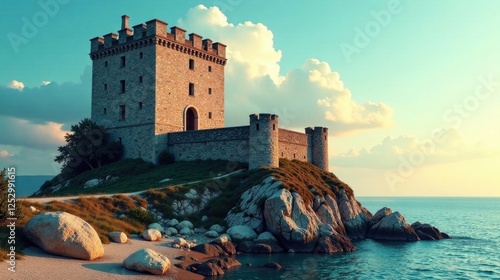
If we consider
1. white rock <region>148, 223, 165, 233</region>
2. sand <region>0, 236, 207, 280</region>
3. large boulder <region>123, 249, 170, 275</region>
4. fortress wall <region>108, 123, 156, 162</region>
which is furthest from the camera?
fortress wall <region>108, 123, 156, 162</region>

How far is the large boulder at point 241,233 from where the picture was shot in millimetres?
28880

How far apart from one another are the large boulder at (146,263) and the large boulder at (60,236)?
76.2 inches

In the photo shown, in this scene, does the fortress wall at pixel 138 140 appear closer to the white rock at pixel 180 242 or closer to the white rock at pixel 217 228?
the white rock at pixel 217 228

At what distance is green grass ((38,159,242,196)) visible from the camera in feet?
125

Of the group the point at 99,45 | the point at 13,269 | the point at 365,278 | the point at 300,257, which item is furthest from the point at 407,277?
the point at 99,45

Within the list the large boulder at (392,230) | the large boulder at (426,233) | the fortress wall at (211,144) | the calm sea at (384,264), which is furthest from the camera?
the fortress wall at (211,144)

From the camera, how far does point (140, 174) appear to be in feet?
142

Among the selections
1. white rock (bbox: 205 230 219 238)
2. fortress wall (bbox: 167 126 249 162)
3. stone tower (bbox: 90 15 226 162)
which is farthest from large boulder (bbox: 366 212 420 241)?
stone tower (bbox: 90 15 226 162)

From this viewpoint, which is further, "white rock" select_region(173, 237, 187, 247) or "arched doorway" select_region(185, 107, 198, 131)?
"arched doorway" select_region(185, 107, 198, 131)

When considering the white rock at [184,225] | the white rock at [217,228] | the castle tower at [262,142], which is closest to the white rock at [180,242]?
the white rock at [184,225]

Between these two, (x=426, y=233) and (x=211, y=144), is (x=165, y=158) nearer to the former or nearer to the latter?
(x=211, y=144)

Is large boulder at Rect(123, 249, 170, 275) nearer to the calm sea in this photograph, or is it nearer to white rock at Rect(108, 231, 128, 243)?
the calm sea

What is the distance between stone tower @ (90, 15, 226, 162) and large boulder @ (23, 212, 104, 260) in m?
26.2

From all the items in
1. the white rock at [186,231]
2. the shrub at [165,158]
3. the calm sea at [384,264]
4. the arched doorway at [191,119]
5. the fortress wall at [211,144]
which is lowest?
the calm sea at [384,264]
